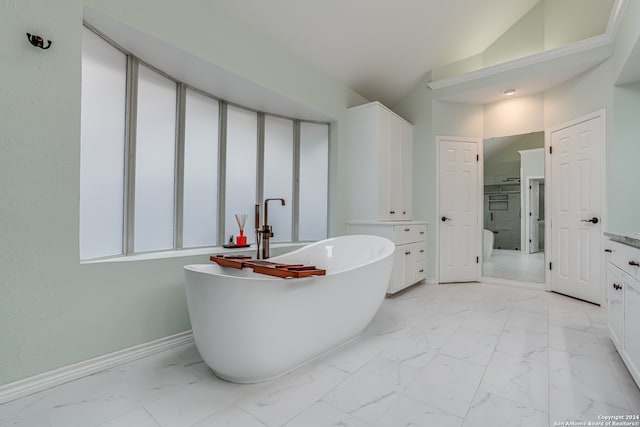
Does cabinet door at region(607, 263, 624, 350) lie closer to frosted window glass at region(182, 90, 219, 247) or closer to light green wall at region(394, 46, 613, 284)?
light green wall at region(394, 46, 613, 284)

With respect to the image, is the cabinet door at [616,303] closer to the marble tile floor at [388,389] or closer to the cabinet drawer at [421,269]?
the marble tile floor at [388,389]

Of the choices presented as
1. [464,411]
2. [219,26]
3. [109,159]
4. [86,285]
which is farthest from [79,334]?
[219,26]

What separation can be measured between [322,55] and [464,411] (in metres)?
3.00

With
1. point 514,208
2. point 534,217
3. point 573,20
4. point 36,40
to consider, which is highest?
point 573,20

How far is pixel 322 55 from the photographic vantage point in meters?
2.89

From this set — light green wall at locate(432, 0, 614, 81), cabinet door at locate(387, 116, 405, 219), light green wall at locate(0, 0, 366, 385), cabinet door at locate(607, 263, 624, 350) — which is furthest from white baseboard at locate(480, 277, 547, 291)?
light green wall at locate(0, 0, 366, 385)

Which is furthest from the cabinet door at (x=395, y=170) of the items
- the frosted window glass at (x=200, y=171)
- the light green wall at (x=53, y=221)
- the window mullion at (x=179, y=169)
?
the light green wall at (x=53, y=221)

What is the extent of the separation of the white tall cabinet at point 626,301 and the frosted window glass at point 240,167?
8.77 ft

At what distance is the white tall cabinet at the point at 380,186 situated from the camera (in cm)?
318

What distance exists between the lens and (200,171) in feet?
8.20

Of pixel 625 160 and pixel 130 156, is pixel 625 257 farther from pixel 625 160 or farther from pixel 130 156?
pixel 130 156

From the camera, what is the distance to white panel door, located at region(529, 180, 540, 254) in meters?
3.54

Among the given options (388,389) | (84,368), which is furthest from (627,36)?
(84,368)

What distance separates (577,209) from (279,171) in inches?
126
